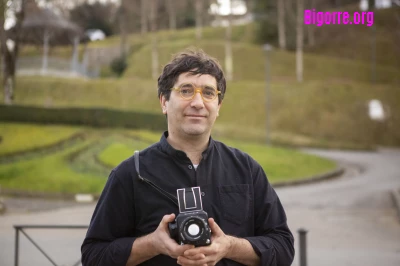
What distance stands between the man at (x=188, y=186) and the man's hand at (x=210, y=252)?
83 mm

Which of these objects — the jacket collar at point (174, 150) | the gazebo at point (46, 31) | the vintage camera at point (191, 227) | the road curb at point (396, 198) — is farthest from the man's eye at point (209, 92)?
the gazebo at point (46, 31)

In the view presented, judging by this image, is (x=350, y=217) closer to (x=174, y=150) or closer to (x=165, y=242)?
(x=174, y=150)

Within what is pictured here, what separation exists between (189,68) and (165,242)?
837 mm

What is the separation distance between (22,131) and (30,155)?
3.85 meters

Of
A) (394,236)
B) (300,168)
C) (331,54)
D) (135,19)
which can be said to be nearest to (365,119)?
(300,168)

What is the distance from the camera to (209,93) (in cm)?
267

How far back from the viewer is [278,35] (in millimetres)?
62875

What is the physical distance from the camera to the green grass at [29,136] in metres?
25.0

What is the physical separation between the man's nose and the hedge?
2725 centimetres

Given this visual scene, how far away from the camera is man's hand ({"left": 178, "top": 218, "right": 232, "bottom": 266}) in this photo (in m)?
2.24

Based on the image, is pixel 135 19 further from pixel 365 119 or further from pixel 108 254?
pixel 108 254

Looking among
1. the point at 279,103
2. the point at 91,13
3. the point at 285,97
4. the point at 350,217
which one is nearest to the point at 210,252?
the point at 350,217

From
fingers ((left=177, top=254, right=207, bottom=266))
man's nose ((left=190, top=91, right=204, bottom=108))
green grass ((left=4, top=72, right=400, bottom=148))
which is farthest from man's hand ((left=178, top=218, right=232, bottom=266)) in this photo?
green grass ((left=4, top=72, right=400, bottom=148))

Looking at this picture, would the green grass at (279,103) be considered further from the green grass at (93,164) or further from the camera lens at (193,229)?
the camera lens at (193,229)
